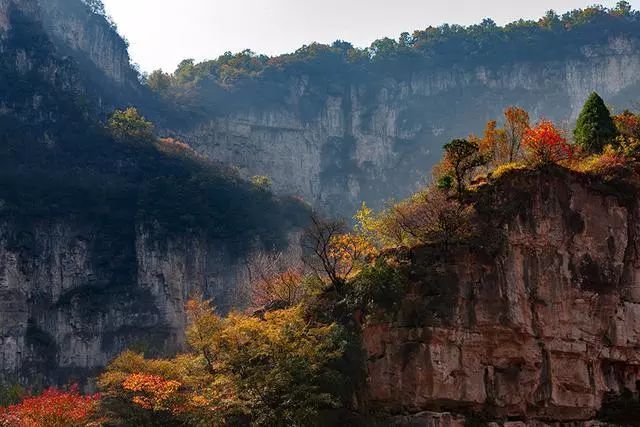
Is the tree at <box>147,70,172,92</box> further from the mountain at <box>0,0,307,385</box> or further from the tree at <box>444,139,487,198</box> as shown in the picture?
the tree at <box>444,139,487,198</box>

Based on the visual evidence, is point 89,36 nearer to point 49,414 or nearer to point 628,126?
point 49,414

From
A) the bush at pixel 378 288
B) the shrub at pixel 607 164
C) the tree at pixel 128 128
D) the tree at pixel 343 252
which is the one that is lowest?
the bush at pixel 378 288

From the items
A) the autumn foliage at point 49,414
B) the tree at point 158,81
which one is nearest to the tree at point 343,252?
the autumn foliage at point 49,414

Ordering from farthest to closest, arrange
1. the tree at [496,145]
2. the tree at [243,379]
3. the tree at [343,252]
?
1. the tree at [496,145]
2. the tree at [343,252]
3. the tree at [243,379]

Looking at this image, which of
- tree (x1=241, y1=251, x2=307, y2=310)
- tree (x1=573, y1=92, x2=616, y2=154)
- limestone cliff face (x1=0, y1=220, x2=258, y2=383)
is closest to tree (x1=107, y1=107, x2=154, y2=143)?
limestone cliff face (x1=0, y1=220, x2=258, y2=383)

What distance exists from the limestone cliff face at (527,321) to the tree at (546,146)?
2.58 ft

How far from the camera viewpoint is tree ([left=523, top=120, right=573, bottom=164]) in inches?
943

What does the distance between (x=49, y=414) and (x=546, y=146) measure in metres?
19.0

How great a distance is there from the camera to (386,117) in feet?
296

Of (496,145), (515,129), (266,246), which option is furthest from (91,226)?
(515,129)

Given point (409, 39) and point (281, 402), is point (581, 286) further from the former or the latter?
point (409, 39)

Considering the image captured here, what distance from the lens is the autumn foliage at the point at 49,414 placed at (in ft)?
72.6

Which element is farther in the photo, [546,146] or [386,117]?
[386,117]

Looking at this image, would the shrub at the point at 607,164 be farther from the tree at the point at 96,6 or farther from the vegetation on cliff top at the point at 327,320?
the tree at the point at 96,6
